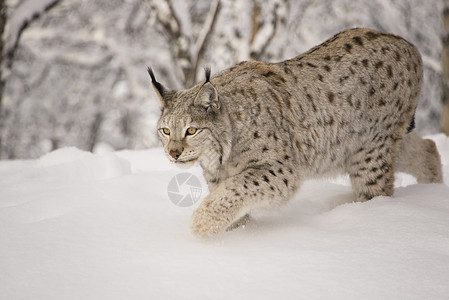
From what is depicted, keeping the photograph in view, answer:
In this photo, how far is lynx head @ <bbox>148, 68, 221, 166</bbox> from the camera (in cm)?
316

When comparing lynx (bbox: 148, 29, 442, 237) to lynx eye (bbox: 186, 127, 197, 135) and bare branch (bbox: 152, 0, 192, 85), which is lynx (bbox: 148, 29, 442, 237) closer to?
lynx eye (bbox: 186, 127, 197, 135)

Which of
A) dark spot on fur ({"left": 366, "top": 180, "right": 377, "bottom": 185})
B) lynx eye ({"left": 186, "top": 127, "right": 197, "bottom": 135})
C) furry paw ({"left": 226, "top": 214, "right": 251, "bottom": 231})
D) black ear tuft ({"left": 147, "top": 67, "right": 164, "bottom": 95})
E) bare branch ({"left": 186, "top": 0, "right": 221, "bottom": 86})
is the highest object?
black ear tuft ({"left": 147, "top": 67, "right": 164, "bottom": 95})

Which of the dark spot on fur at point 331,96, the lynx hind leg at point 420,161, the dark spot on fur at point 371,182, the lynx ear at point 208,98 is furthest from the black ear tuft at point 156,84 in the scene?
the lynx hind leg at point 420,161

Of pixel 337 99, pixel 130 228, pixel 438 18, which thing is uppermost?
pixel 337 99

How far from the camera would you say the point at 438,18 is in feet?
33.3

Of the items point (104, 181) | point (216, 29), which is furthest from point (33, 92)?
point (104, 181)

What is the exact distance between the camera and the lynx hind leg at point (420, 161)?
4.25 m

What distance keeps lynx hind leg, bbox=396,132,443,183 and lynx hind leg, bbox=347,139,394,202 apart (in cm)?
40

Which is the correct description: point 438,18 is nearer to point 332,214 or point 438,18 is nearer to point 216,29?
point 216,29

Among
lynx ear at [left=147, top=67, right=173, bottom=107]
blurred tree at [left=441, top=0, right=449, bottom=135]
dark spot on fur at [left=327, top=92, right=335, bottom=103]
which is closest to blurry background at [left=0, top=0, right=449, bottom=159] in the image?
blurred tree at [left=441, top=0, right=449, bottom=135]

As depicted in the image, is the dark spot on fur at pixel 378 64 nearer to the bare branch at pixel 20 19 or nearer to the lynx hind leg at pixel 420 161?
the lynx hind leg at pixel 420 161

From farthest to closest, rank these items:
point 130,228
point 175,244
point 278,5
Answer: point 278,5, point 130,228, point 175,244

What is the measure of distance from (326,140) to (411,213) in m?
0.91

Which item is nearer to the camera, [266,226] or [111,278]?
[111,278]
